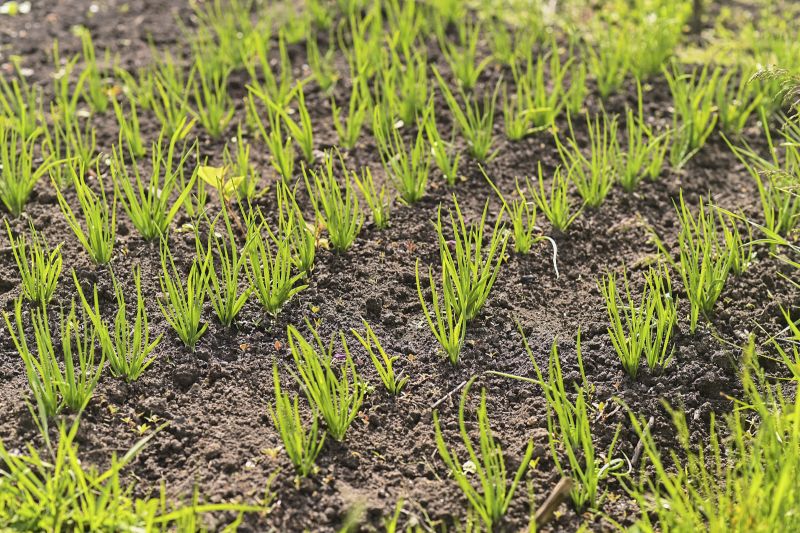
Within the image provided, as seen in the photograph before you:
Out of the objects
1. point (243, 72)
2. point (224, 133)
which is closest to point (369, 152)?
point (224, 133)

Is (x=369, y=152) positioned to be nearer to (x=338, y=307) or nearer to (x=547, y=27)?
(x=338, y=307)

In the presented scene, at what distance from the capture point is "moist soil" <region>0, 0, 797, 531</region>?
2.18 m

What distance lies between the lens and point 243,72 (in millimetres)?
3953

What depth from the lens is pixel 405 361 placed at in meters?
2.55

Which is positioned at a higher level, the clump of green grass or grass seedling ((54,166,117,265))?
grass seedling ((54,166,117,265))

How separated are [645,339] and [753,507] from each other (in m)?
0.68

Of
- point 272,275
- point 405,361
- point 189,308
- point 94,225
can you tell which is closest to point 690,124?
point 405,361

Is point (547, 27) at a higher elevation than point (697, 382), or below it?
higher

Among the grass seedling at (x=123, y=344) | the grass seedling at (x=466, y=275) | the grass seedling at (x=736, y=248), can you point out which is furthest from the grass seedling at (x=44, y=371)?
the grass seedling at (x=736, y=248)

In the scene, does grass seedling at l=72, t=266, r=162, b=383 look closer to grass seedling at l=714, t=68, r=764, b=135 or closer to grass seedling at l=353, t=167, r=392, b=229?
grass seedling at l=353, t=167, r=392, b=229

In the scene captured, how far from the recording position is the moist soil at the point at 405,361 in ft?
7.16

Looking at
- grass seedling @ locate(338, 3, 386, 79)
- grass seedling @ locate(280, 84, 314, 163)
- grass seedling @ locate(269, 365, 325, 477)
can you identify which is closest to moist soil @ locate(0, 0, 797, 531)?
grass seedling @ locate(269, 365, 325, 477)

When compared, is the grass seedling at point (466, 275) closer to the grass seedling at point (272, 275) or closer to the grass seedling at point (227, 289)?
the grass seedling at point (272, 275)

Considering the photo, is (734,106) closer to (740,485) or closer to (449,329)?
(449,329)
